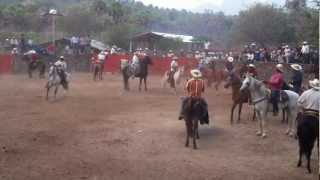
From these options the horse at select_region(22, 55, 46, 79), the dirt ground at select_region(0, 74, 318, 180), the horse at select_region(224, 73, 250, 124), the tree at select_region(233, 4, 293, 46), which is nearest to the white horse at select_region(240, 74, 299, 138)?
the dirt ground at select_region(0, 74, 318, 180)

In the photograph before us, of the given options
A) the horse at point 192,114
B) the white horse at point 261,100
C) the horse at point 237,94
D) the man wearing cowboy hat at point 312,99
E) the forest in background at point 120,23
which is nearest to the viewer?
the man wearing cowboy hat at point 312,99

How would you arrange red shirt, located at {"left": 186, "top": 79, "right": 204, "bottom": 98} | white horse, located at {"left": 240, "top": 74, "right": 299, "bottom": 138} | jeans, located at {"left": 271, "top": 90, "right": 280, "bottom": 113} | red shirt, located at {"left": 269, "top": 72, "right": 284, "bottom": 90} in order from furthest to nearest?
red shirt, located at {"left": 269, "top": 72, "right": 284, "bottom": 90}
jeans, located at {"left": 271, "top": 90, "right": 280, "bottom": 113}
white horse, located at {"left": 240, "top": 74, "right": 299, "bottom": 138}
red shirt, located at {"left": 186, "top": 79, "right": 204, "bottom": 98}

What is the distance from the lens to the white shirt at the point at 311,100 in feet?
42.4

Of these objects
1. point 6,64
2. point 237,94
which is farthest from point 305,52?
point 6,64

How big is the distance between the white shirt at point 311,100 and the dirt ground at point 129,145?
1.49m

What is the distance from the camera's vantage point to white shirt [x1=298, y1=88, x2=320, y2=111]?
42.4 feet

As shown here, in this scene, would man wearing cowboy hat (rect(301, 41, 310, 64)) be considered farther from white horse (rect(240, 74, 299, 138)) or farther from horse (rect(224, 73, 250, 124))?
white horse (rect(240, 74, 299, 138))

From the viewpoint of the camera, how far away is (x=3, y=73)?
39438 millimetres

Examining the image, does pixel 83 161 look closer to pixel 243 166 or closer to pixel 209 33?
pixel 243 166

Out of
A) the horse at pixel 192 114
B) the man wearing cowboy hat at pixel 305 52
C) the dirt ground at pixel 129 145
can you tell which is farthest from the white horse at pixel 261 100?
the man wearing cowboy hat at pixel 305 52

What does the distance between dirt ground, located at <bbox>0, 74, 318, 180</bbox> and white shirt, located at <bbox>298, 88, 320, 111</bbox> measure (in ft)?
4.87

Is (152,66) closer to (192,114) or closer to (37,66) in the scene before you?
(37,66)

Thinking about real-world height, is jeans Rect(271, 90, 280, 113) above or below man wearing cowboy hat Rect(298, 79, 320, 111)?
below

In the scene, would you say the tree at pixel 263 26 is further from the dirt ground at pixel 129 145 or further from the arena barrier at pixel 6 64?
the dirt ground at pixel 129 145
